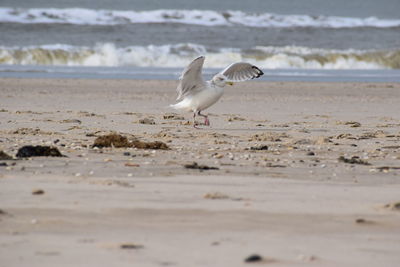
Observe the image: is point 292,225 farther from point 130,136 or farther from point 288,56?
point 288,56

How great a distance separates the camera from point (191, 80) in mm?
12094

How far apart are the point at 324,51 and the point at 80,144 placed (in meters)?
28.6

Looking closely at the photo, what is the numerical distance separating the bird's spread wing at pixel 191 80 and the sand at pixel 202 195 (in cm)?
67

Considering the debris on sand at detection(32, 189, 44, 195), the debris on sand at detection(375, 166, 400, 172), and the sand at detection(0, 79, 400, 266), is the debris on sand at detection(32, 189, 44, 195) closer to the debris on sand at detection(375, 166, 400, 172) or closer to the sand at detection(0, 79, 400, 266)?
the sand at detection(0, 79, 400, 266)

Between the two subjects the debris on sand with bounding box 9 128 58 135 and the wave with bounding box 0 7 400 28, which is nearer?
the debris on sand with bounding box 9 128 58 135

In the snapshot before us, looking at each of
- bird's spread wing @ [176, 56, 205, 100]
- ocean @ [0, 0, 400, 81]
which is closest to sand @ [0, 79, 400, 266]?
bird's spread wing @ [176, 56, 205, 100]

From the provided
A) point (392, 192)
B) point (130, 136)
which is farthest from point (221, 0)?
point (392, 192)

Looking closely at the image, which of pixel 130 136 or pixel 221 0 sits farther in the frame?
pixel 221 0

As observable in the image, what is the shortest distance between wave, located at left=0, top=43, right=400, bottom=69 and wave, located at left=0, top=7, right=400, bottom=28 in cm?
1046

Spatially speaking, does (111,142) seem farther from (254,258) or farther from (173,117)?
(173,117)

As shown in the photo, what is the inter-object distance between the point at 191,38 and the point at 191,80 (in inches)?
1077

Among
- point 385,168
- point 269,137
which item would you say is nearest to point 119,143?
point 269,137

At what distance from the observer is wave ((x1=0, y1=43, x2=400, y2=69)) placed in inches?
1265

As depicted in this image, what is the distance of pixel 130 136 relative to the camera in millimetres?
9891
